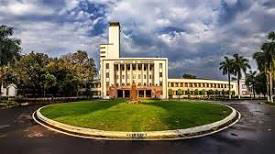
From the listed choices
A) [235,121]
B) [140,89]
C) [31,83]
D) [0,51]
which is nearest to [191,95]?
[140,89]

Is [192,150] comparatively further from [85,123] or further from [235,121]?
[235,121]

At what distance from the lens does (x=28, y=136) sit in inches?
929

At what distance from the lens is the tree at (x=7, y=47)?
6284cm

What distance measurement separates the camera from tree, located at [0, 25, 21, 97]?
62.8m

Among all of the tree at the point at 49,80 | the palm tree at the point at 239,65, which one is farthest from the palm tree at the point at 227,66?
the tree at the point at 49,80

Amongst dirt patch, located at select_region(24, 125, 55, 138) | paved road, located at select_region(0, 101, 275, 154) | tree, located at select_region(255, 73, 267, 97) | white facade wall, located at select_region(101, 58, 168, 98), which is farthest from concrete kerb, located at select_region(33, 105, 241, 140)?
tree, located at select_region(255, 73, 267, 97)

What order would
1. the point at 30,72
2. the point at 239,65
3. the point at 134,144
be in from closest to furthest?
the point at 134,144 → the point at 30,72 → the point at 239,65

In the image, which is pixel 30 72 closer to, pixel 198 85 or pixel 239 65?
pixel 239 65

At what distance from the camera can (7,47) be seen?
63.1 meters

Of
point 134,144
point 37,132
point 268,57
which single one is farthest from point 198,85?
point 134,144

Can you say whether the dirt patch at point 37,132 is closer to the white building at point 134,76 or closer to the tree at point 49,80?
the tree at point 49,80

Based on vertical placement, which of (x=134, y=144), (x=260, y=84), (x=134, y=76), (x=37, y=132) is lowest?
(x=134, y=144)

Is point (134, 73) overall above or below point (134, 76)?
above

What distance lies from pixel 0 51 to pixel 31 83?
584 inches
